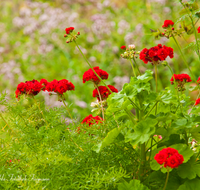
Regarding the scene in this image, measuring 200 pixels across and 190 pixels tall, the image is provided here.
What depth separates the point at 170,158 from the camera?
0.69 m

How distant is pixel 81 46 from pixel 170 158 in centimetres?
364

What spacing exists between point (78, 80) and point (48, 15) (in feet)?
6.02

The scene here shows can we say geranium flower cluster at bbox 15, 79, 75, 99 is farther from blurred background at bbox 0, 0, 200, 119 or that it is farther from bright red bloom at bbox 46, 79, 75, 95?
blurred background at bbox 0, 0, 200, 119

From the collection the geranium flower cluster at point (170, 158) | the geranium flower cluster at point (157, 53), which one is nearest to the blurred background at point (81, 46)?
the geranium flower cluster at point (157, 53)

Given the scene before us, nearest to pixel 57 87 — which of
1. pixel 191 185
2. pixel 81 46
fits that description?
pixel 191 185

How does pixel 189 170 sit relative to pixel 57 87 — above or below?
below

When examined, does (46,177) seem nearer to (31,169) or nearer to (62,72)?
(31,169)

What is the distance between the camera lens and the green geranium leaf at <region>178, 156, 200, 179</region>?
0.88m

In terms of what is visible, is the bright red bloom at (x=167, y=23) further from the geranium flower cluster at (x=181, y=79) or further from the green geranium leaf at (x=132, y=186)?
the green geranium leaf at (x=132, y=186)

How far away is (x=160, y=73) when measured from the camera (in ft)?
12.0

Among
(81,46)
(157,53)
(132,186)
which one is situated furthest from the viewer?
(81,46)

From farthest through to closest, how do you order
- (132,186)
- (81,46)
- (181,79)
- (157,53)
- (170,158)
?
1. (81,46)
2. (181,79)
3. (157,53)
4. (132,186)
5. (170,158)

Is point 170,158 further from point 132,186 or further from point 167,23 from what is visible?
point 167,23

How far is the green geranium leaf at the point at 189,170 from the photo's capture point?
0.88 metres
